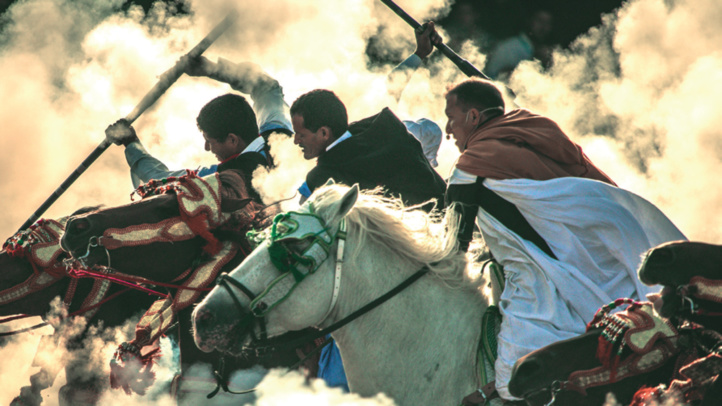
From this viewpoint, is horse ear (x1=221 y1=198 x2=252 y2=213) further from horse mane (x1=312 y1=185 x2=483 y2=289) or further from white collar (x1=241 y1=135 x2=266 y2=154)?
horse mane (x1=312 y1=185 x2=483 y2=289)

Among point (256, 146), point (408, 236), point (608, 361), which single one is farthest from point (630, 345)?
point (256, 146)

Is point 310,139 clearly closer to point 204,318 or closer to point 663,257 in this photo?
point 204,318

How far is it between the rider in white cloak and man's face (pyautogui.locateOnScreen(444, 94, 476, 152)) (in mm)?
113

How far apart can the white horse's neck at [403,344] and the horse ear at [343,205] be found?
27cm

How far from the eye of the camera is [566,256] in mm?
3699

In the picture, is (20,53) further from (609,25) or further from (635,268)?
(635,268)

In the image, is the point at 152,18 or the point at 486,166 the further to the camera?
the point at 152,18

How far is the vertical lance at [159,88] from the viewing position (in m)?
7.09

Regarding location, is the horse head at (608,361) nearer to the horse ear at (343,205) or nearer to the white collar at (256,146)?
the horse ear at (343,205)

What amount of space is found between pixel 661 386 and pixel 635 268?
3.26ft

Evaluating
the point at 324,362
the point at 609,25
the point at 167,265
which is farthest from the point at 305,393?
the point at 609,25

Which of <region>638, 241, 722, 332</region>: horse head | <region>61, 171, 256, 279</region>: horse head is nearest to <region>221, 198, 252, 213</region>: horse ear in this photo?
<region>61, 171, 256, 279</region>: horse head

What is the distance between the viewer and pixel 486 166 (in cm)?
385

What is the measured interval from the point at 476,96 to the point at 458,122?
0.61 ft
